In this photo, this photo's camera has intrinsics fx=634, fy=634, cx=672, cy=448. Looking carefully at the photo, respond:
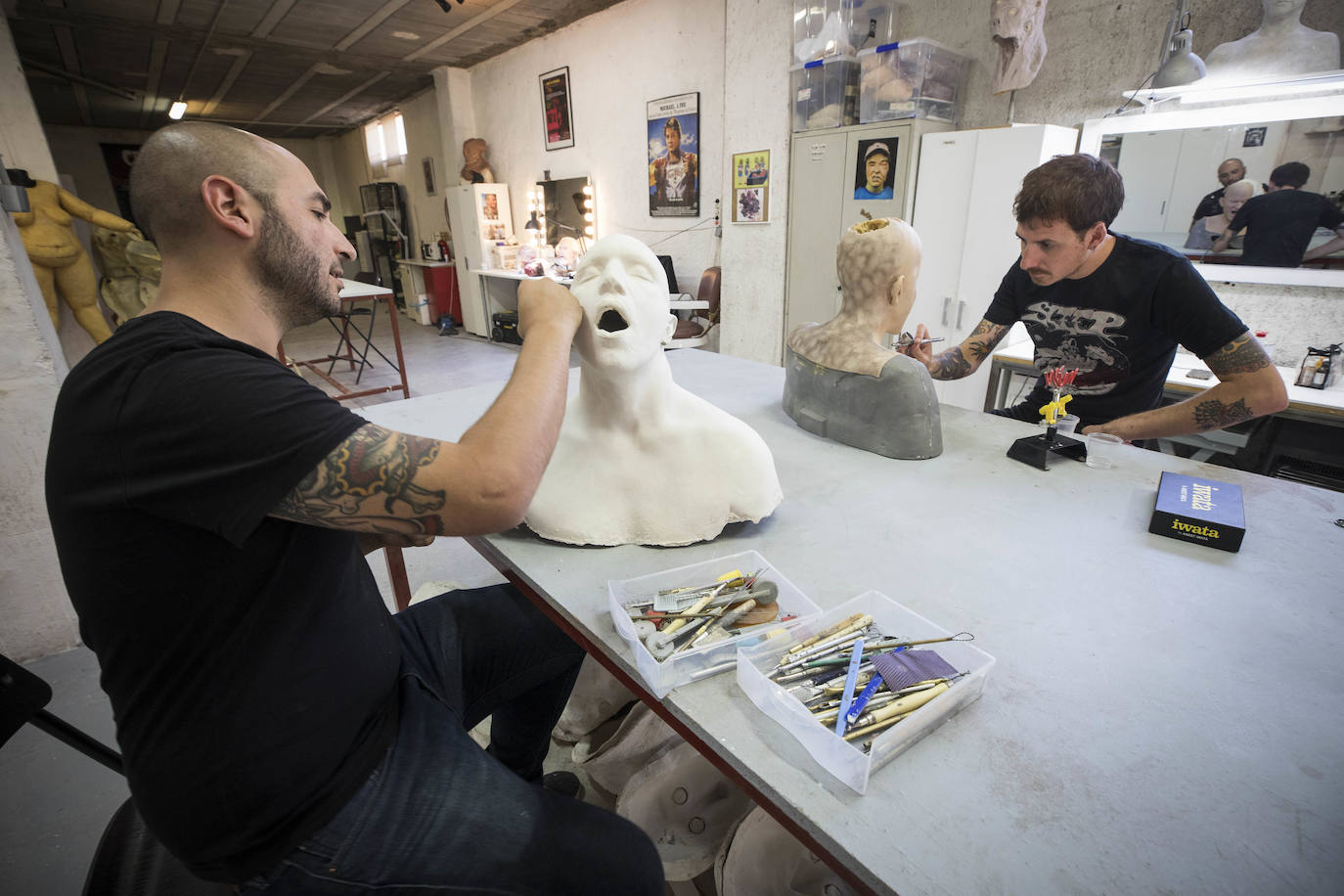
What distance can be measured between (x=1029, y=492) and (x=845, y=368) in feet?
2.15

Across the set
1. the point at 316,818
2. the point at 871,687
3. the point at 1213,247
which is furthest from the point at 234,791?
the point at 1213,247

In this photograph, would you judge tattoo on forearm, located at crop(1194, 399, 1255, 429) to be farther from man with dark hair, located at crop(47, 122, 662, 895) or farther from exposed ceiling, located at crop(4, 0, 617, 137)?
exposed ceiling, located at crop(4, 0, 617, 137)

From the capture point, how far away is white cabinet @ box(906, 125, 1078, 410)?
3.59 metres

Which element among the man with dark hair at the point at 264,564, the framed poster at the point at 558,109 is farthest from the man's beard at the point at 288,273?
the framed poster at the point at 558,109

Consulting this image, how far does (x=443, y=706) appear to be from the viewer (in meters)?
A: 1.30

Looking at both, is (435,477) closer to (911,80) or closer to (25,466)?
(25,466)

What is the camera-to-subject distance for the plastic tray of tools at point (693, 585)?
112cm

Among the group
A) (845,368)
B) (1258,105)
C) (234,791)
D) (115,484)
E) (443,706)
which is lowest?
(443,706)

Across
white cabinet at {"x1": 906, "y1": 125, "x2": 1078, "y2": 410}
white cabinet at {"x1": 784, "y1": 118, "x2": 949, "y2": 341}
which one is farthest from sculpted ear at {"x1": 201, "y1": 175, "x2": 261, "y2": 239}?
white cabinet at {"x1": 784, "y1": 118, "x2": 949, "y2": 341}

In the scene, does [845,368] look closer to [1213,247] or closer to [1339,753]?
[1339,753]

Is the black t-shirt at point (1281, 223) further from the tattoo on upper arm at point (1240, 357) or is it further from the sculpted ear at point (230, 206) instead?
the sculpted ear at point (230, 206)

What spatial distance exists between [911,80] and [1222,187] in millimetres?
1772

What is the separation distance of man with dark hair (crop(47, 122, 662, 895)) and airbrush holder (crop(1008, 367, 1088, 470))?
1568mm

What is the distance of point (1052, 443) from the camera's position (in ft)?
6.58
